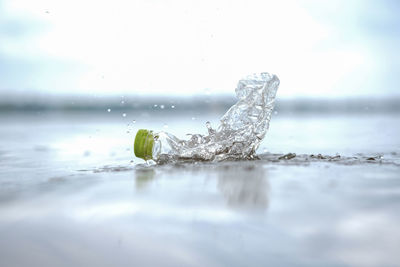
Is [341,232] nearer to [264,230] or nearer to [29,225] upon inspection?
[264,230]

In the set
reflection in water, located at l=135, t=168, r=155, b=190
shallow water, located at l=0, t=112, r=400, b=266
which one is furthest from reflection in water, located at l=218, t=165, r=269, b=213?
reflection in water, located at l=135, t=168, r=155, b=190

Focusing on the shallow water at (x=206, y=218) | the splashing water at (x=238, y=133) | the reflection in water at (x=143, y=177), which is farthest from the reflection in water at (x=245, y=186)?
the splashing water at (x=238, y=133)

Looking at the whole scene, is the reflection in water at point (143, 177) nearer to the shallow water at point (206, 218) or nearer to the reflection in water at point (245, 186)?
the shallow water at point (206, 218)

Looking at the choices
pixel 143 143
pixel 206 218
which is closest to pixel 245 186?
pixel 206 218

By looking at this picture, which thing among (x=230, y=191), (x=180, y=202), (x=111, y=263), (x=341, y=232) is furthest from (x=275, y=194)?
(x=111, y=263)

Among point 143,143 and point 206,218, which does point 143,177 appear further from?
point 206,218

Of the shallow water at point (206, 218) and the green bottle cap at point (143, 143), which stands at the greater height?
the green bottle cap at point (143, 143)
